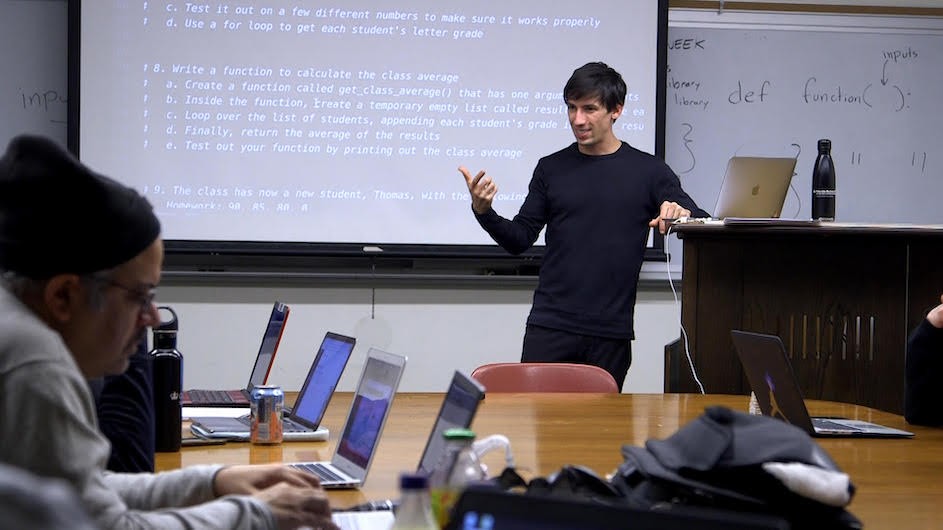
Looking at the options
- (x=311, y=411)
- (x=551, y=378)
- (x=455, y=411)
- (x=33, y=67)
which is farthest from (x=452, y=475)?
(x=33, y=67)

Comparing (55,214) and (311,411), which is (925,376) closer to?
(311,411)

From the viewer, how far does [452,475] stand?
1467 millimetres

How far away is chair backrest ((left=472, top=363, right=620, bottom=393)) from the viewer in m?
3.57

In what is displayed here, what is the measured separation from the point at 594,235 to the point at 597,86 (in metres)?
0.55

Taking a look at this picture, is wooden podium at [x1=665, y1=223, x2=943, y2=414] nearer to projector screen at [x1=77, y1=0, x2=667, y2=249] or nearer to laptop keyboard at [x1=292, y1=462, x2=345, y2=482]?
Result: projector screen at [x1=77, y1=0, x2=667, y2=249]

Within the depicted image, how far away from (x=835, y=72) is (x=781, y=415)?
3150 mm

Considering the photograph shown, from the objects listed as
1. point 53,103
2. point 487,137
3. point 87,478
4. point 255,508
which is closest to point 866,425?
point 255,508

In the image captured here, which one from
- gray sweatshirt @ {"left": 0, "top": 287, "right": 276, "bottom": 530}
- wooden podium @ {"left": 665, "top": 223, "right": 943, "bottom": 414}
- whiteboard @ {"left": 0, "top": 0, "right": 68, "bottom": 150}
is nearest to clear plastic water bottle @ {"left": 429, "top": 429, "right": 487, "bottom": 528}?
gray sweatshirt @ {"left": 0, "top": 287, "right": 276, "bottom": 530}

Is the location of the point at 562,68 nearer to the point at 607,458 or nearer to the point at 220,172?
the point at 220,172

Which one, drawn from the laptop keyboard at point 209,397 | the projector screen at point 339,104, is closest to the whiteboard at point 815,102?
the projector screen at point 339,104

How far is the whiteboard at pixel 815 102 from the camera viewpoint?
5.21 meters

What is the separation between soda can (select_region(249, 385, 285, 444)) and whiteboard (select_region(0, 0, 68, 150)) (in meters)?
2.83

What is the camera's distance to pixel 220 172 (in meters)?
4.85

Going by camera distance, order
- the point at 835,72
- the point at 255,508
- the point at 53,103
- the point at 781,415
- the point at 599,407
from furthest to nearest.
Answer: the point at 835,72, the point at 53,103, the point at 599,407, the point at 781,415, the point at 255,508
